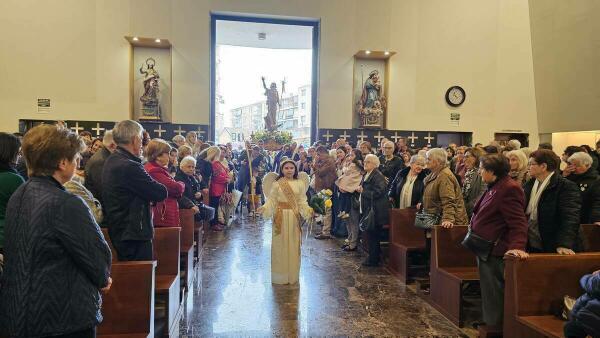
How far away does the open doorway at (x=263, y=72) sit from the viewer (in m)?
11.7

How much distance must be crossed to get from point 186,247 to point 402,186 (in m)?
2.98

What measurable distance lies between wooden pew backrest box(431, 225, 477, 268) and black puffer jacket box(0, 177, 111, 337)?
3418 mm

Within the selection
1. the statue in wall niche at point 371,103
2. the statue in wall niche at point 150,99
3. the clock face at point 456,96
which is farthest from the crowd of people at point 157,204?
the clock face at point 456,96

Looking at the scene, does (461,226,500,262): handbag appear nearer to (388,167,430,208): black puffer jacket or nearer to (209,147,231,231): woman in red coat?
(388,167,430,208): black puffer jacket

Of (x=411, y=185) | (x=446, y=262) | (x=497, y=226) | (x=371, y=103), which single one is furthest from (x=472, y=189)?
(x=371, y=103)

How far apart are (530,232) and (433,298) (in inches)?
47.5

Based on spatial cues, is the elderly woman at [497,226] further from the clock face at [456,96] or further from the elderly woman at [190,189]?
the clock face at [456,96]

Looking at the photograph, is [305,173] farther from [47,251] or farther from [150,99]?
[150,99]

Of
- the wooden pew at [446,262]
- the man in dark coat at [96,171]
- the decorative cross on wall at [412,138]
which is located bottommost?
the wooden pew at [446,262]

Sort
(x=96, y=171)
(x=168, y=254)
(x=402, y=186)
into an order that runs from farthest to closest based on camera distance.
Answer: (x=402, y=186) → (x=168, y=254) → (x=96, y=171)

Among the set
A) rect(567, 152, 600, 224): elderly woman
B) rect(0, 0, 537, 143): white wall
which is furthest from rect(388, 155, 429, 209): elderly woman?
rect(0, 0, 537, 143): white wall

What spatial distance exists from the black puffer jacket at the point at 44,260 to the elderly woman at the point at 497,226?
2.84 m

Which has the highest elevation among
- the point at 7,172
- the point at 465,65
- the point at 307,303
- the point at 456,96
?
the point at 465,65

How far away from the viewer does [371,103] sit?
11.5 metres
